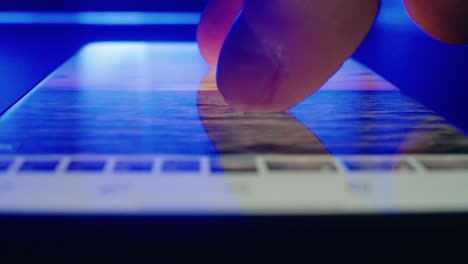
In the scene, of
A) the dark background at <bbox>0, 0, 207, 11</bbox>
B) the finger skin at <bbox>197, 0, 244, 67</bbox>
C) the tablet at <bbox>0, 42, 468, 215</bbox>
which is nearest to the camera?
the tablet at <bbox>0, 42, 468, 215</bbox>

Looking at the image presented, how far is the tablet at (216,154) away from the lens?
296mm

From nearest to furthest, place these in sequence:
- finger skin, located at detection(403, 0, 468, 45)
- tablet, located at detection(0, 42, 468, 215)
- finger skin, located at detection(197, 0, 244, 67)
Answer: tablet, located at detection(0, 42, 468, 215), finger skin, located at detection(403, 0, 468, 45), finger skin, located at detection(197, 0, 244, 67)

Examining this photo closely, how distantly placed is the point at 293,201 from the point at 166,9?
71 cm

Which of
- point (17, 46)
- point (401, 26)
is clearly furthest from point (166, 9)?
point (401, 26)

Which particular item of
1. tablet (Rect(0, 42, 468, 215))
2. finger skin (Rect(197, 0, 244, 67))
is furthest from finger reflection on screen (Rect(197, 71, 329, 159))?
finger skin (Rect(197, 0, 244, 67))

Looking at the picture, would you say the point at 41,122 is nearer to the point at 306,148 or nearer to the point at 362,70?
the point at 306,148

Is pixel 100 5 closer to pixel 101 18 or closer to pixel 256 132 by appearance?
pixel 101 18

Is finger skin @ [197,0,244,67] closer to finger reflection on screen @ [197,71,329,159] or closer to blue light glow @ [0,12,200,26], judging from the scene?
finger reflection on screen @ [197,71,329,159]

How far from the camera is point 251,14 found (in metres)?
0.38

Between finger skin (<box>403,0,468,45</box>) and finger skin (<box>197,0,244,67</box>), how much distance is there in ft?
0.60

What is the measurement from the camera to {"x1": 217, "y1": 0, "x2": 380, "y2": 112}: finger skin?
0.37 meters

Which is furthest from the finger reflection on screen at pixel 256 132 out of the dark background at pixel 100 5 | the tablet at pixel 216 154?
the dark background at pixel 100 5
